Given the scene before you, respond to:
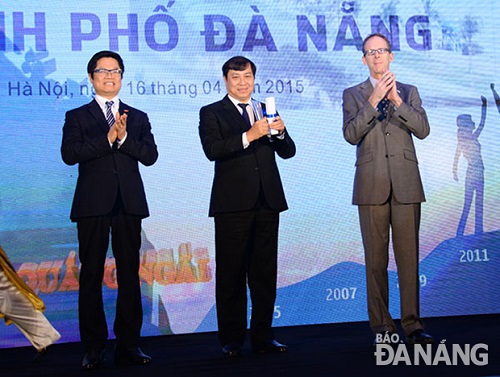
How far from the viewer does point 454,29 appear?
564 cm

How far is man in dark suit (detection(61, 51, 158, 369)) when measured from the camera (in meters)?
3.76

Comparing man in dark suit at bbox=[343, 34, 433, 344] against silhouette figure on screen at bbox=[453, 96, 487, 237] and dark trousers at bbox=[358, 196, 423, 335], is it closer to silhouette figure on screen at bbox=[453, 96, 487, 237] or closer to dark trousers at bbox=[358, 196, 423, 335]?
dark trousers at bbox=[358, 196, 423, 335]

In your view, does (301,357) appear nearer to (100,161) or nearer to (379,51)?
(100,161)

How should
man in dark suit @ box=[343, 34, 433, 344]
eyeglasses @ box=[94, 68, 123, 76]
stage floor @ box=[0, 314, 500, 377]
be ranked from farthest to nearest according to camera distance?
1. man in dark suit @ box=[343, 34, 433, 344]
2. eyeglasses @ box=[94, 68, 123, 76]
3. stage floor @ box=[0, 314, 500, 377]

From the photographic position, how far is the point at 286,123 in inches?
211

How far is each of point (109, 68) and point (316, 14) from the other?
203 centimetres

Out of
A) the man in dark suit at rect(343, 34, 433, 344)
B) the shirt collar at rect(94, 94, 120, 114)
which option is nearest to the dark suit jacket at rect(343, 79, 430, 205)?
the man in dark suit at rect(343, 34, 433, 344)

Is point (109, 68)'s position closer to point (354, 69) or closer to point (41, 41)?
point (41, 41)

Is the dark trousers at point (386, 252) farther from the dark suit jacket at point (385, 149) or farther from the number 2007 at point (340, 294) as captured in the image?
the number 2007 at point (340, 294)

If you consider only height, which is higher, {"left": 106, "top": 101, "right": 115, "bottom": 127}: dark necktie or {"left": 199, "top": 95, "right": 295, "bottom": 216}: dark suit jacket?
{"left": 106, "top": 101, "right": 115, "bottom": 127}: dark necktie

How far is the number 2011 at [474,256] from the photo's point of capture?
559cm

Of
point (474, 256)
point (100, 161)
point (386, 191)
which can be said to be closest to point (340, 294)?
point (474, 256)

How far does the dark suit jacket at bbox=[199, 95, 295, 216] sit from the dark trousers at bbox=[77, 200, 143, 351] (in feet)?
1.53

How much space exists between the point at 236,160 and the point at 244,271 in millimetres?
557
